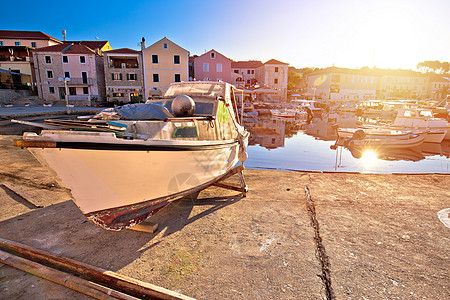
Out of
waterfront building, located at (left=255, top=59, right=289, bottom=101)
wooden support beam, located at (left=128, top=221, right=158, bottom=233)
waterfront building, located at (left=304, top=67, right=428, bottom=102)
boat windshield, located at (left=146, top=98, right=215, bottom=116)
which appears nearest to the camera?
wooden support beam, located at (left=128, top=221, right=158, bottom=233)

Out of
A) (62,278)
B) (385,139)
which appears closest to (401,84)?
(385,139)

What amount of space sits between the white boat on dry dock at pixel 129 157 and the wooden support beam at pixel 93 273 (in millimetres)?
697

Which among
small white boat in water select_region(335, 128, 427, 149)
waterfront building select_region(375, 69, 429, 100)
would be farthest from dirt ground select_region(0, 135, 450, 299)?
Answer: waterfront building select_region(375, 69, 429, 100)

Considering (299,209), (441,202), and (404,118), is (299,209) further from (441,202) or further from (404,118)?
(404,118)

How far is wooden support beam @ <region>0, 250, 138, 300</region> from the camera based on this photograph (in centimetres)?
Result: 281

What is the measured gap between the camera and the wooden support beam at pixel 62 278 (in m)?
2.81

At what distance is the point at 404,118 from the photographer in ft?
69.4

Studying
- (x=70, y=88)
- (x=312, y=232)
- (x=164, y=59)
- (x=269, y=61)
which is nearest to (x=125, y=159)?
(x=312, y=232)

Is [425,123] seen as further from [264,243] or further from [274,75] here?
[274,75]

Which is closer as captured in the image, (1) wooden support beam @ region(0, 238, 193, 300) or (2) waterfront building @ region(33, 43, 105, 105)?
(1) wooden support beam @ region(0, 238, 193, 300)

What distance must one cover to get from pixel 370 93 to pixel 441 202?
7267 cm

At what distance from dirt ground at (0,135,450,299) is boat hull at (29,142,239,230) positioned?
571 mm

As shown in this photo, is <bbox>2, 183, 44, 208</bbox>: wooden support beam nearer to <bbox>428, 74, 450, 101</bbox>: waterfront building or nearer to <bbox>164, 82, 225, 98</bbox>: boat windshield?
<bbox>164, 82, 225, 98</bbox>: boat windshield

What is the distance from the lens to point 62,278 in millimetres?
3047
